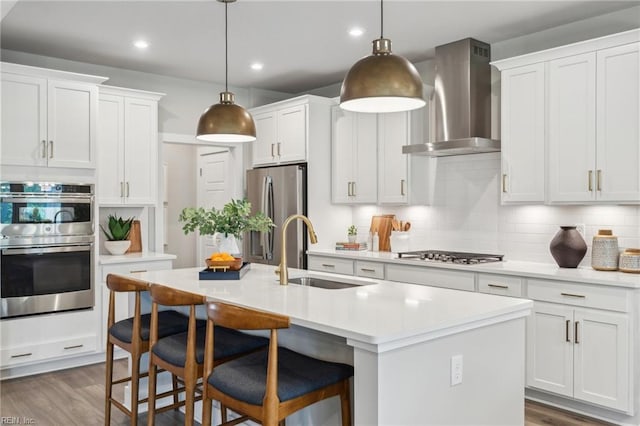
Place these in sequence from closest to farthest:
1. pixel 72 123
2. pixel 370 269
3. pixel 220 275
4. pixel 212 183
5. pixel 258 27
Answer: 1. pixel 220 275
2. pixel 258 27
3. pixel 72 123
4. pixel 370 269
5. pixel 212 183

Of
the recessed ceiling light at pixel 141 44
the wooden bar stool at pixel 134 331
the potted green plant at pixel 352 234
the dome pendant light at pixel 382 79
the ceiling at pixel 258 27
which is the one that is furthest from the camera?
the potted green plant at pixel 352 234

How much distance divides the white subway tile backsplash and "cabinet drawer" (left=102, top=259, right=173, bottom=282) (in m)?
2.29

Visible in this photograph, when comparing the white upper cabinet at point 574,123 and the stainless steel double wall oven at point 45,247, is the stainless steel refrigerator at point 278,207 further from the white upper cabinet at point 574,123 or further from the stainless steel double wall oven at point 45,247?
the white upper cabinet at point 574,123

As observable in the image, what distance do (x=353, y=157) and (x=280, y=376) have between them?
3.58 metres

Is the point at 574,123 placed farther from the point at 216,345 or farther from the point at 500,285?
the point at 216,345

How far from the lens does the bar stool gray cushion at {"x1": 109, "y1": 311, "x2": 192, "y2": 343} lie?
3.02 metres

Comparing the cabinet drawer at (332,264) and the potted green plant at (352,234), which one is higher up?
the potted green plant at (352,234)

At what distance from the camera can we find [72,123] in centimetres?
458

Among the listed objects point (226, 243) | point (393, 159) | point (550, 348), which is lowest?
point (550, 348)

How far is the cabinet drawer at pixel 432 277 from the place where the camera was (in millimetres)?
4080

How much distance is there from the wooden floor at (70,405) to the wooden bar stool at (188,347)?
87 cm

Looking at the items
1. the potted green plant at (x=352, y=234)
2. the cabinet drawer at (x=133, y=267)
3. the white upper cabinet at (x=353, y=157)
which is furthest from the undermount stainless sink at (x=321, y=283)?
the potted green plant at (x=352, y=234)

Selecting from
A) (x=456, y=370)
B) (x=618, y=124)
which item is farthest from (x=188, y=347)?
(x=618, y=124)

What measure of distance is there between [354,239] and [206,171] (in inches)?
102
